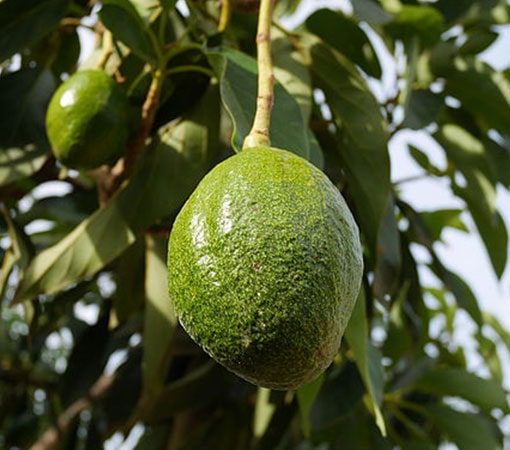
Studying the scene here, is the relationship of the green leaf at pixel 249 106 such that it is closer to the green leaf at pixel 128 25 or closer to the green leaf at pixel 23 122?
the green leaf at pixel 128 25

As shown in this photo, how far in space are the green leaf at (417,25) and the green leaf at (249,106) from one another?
0.58 metres

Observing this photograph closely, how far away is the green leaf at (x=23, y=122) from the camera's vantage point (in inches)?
46.9

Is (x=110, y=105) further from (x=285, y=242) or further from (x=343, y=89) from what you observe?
(x=285, y=242)

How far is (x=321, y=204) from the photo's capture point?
62 cm

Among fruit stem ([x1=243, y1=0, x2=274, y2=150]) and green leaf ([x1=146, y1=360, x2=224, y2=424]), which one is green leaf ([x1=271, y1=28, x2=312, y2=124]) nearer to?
fruit stem ([x1=243, y1=0, x2=274, y2=150])

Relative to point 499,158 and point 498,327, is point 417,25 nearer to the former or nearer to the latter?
point 499,158

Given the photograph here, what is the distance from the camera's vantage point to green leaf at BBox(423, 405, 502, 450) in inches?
62.4

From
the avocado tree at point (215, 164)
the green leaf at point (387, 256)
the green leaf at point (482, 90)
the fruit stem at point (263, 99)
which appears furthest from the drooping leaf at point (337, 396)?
the fruit stem at point (263, 99)

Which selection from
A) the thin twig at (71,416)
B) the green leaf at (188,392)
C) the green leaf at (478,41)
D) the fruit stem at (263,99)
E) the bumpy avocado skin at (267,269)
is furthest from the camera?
the thin twig at (71,416)

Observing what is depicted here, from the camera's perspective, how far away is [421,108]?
1354mm

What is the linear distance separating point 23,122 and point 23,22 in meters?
0.15

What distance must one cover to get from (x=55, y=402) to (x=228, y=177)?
1.56 m

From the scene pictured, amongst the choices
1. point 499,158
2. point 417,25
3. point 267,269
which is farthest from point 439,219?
point 267,269

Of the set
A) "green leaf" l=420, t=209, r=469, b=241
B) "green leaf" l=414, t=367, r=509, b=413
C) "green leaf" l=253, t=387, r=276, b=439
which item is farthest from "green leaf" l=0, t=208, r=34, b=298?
"green leaf" l=420, t=209, r=469, b=241
